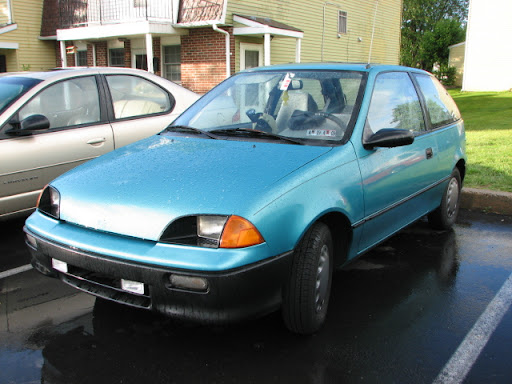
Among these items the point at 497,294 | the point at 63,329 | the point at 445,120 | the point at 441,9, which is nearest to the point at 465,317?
the point at 497,294

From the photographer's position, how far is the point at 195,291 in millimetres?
2582

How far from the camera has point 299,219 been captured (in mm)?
2834

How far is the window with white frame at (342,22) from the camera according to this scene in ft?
73.4

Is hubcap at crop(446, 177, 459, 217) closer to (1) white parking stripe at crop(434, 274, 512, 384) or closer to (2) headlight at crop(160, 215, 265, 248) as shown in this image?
(1) white parking stripe at crop(434, 274, 512, 384)

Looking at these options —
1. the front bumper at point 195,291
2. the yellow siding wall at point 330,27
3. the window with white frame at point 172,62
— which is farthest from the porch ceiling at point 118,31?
the front bumper at point 195,291

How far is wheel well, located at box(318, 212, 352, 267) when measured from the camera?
3.29 m

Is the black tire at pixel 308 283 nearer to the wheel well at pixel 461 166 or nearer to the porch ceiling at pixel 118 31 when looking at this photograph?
the wheel well at pixel 461 166

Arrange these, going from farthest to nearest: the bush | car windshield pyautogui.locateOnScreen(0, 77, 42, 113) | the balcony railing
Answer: the bush → the balcony railing → car windshield pyautogui.locateOnScreen(0, 77, 42, 113)

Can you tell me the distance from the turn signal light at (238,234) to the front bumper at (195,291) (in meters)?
0.12

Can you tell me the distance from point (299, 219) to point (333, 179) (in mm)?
463

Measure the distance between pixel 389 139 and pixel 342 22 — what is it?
811 inches

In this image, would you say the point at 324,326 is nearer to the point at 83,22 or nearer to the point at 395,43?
the point at 83,22

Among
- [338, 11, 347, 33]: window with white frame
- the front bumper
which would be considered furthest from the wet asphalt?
[338, 11, 347, 33]: window with white frame

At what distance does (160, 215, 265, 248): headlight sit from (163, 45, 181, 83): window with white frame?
52.3 ft
